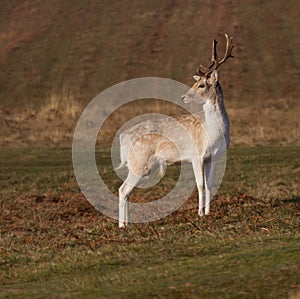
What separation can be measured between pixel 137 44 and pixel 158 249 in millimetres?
41107

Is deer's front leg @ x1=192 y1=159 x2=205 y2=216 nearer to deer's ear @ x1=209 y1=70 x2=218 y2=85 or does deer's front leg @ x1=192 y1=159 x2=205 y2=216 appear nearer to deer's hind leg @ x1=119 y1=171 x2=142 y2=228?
deer's hind leg @ x1=119 y1=171 x2=142 y2=228

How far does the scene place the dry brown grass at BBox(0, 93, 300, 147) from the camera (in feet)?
99.5

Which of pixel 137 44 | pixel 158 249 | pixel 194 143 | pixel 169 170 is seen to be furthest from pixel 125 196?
pixel 137 44

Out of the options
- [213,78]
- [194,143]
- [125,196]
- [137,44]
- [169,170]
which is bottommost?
[125,196]

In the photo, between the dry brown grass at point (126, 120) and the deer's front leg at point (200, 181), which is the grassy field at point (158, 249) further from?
the dry brown grass at point (126, 120)

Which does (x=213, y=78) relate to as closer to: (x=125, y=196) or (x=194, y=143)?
(x=194, y=143)

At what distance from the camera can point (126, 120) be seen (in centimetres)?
3347

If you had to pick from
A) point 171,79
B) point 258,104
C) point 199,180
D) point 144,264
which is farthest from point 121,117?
point 144,264

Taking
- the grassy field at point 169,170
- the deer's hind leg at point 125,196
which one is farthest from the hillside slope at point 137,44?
the deer's hind leg at point 125,196

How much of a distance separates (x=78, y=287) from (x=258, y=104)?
30.2 metres

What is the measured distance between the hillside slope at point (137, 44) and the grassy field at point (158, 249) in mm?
25277

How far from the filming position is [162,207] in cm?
1625

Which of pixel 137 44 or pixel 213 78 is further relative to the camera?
pixel 137 44

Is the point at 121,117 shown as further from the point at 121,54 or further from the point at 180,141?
the point at 180,141
